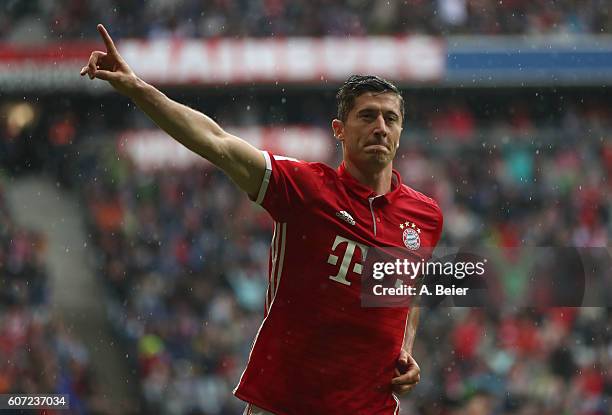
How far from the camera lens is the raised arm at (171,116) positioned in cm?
374

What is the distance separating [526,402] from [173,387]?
4.24 m

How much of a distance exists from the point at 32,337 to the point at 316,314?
30.3 ft

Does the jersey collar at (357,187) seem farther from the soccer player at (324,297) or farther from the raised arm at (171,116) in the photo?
the raised arm at (171,116)

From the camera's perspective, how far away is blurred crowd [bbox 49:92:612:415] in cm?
1238

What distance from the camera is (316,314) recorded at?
4.16 m

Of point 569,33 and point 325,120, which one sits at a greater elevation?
point 569,33

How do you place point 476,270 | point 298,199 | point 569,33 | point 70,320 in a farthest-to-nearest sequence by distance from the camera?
1. point 569,33
2. point 70,320
3. point 476,270
4. point 298,199

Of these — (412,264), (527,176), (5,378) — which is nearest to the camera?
(412,264)

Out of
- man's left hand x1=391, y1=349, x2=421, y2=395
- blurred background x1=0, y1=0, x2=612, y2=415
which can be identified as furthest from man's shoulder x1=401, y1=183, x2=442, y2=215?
blurred background x1=0, y1=0, x2=612, y2=415

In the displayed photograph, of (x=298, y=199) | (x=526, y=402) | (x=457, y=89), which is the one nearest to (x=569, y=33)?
(x=457, y=89)

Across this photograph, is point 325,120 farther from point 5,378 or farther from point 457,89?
point 5,378

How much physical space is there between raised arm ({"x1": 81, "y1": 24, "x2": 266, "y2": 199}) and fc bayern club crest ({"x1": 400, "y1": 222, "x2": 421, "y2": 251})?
85cm

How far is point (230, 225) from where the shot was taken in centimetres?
1616

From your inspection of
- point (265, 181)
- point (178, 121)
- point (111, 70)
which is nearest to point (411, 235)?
point (265, 181)
